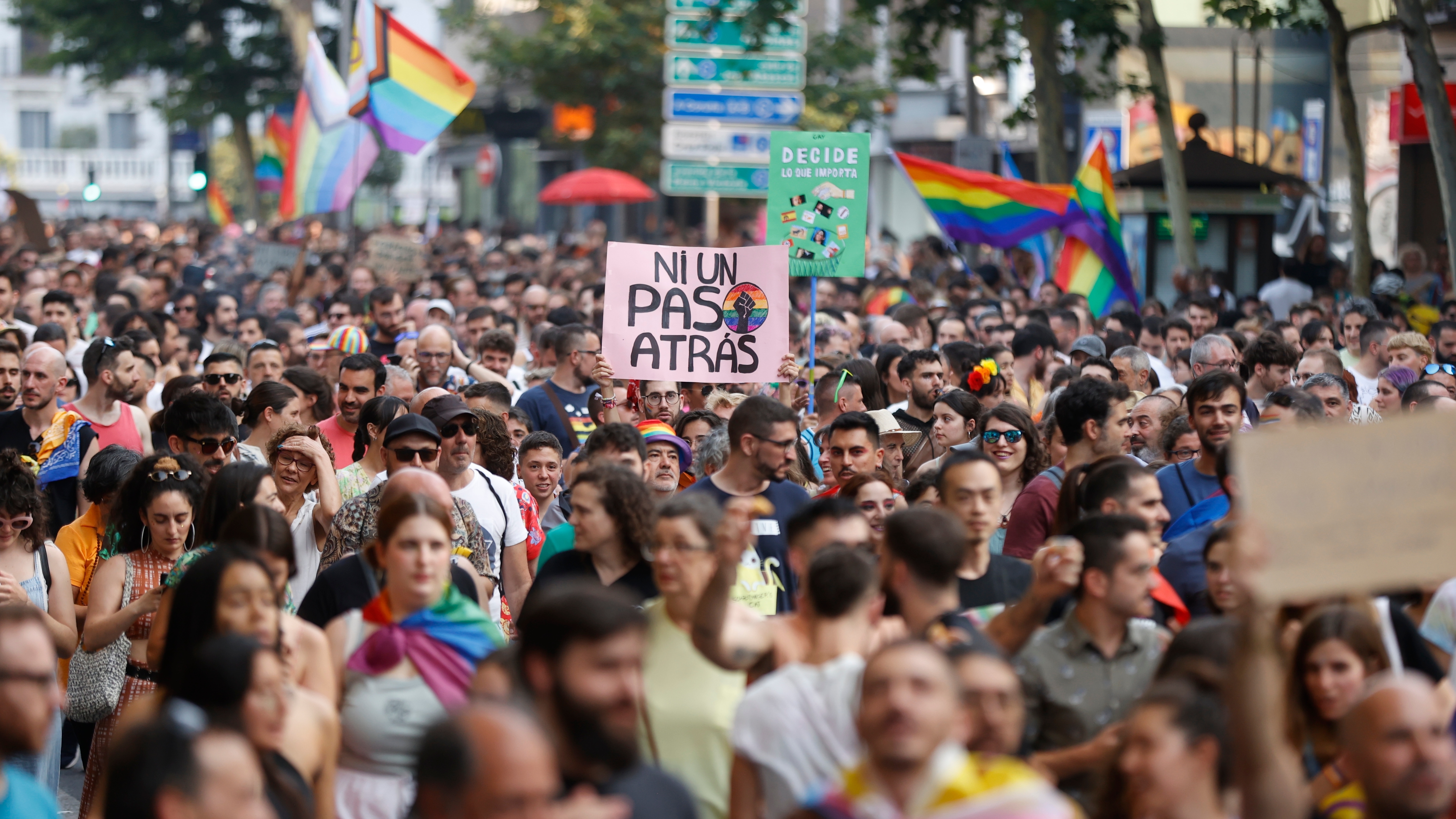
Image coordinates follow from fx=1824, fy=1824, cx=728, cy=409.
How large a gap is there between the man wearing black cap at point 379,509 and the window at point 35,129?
72669 millimetres

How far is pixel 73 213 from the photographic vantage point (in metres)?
61.9

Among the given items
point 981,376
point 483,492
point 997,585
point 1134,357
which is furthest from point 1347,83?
point 997,585

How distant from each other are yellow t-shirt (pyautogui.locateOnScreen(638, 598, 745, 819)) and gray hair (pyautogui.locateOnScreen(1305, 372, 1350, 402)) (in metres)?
5.07

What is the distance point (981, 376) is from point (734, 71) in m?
9.09

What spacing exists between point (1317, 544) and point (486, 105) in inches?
1972

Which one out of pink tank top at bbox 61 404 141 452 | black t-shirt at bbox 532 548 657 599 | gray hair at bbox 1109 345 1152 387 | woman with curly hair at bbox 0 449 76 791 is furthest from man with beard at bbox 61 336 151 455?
gray hair at bbox 1109 345 1152 387

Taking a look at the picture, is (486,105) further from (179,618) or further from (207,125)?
(179,618)

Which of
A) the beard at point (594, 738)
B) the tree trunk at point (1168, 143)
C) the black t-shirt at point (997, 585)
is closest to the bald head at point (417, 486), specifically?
the black t-shirt at point (997, 585)

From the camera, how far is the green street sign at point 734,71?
18188 millimetres

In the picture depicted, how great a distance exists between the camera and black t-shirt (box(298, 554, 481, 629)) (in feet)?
18.0

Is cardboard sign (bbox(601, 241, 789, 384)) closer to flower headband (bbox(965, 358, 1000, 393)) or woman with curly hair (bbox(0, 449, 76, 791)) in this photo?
flower headband (bbox(965, 358, 1000, 393))

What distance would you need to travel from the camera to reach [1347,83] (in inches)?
680

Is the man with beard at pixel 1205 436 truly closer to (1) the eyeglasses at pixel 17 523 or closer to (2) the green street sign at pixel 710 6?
(1) the eyeglasses at pixel 17 523

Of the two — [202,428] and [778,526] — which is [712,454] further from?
[202,428]
